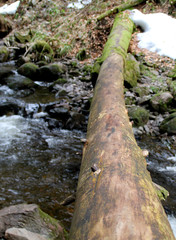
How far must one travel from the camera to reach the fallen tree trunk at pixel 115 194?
122cm

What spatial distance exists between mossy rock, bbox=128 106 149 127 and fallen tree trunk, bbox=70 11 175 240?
9.14 feet

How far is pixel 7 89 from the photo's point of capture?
699 centimetres

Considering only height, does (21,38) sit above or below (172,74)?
above

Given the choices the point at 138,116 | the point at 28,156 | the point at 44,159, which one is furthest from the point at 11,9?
the point at 44,159

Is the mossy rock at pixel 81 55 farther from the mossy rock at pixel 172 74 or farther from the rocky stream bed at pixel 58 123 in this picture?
the mossy rock at pixel 172 74

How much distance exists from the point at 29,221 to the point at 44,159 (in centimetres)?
184

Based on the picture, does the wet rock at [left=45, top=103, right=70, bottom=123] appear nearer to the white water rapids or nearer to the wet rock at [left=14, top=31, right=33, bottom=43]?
the white water rapids

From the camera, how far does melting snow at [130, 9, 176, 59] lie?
26.4ft

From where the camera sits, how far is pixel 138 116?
523 cm

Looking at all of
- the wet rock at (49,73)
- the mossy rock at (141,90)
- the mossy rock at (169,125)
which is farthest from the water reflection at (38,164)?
the wet rock at (49,73)

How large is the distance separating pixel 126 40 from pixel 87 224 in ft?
21.3

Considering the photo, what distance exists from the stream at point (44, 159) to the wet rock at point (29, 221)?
0.43 meters

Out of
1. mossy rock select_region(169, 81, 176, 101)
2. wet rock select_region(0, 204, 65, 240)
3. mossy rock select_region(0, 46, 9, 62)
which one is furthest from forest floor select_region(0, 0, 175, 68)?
wet rock select_region(0, 204, 65, 240)

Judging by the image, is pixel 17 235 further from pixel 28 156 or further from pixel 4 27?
pixel 4 27
